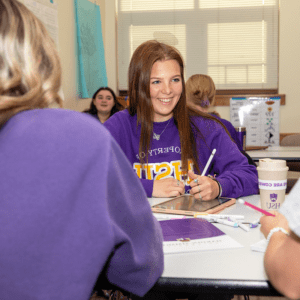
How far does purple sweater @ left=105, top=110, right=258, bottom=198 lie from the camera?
5.48 ft

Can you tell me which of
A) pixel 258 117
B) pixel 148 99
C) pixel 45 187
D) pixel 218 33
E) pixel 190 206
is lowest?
pixel 190 206

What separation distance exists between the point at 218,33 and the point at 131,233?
417cm

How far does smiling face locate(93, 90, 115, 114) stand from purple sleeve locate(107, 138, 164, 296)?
3298 millimetres

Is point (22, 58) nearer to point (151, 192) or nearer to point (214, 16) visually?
point (151, 192)

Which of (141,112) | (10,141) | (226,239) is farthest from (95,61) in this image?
(10,141)

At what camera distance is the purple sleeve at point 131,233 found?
1.86ft

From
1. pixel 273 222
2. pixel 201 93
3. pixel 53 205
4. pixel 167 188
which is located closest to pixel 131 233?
pixel 53 205

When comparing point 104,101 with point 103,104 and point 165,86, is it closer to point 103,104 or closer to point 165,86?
point 103,104

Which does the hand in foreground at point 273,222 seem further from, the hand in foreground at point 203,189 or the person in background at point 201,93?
the person in background at point 201,93

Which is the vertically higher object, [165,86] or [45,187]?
[165,86]

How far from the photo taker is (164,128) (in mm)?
1754

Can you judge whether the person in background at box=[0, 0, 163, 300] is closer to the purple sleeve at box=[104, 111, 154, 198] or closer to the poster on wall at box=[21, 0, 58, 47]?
the purple sleeve at box=[104, 111, 154, 198]

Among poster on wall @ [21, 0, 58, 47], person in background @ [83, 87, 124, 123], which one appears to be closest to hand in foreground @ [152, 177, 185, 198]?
poster on wall @ [21, 0, 58, 47]

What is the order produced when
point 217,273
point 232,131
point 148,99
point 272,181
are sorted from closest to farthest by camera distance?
point 217,273 → point 272,181 → point 148,99 → point 232,131
